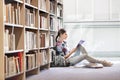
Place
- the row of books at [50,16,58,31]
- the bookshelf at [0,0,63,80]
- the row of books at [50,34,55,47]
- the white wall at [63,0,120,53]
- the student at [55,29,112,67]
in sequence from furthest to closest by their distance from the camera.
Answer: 1. the white wall at [63,0,120,53]
2. the student at [55,29,112,67]
3. the row of books at [50,16,58,31]
4. the row of books at [50,34,55,47]
5. the bookshelf at [0,0,63,80]

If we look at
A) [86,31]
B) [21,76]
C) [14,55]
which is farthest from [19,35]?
[86,31]

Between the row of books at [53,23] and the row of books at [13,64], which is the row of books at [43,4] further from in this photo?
the row of books at [13,64]

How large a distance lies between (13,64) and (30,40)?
906 mm

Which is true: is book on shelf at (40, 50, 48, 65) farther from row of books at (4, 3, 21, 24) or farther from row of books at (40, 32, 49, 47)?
row of books at (4, 3, 21, 24)

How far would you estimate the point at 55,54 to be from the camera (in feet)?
21.1

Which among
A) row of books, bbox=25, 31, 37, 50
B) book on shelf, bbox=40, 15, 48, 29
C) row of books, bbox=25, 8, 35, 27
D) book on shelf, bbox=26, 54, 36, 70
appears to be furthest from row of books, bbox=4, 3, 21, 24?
book on shelf, bbox=40, 15, 48, 29

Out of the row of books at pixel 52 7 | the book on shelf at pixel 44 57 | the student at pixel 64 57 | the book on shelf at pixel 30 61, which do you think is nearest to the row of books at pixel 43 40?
the book on shelf at pixel 44 57

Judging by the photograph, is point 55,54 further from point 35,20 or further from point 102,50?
point 102,50

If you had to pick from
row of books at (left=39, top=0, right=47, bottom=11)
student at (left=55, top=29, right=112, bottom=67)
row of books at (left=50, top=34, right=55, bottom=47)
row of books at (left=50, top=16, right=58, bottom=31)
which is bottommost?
student at (left=55, top=29, right=112, bottom=67)

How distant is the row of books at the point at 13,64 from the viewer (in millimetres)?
3781

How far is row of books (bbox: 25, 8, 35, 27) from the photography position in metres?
4.56

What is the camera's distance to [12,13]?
397cm

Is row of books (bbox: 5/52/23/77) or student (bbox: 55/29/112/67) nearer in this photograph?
row of books (bbox: 5/52/23/77)

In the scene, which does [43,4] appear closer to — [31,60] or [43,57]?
[43,57]
